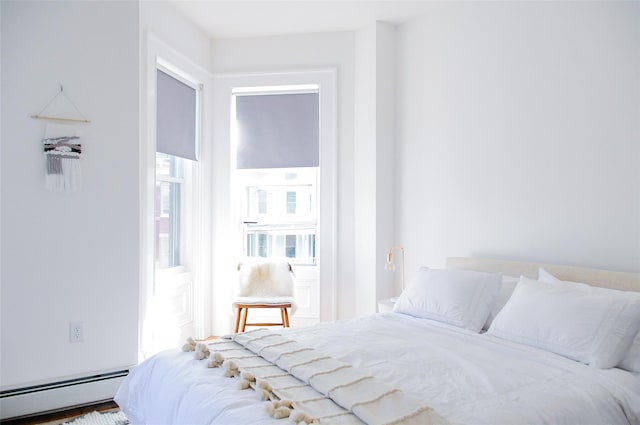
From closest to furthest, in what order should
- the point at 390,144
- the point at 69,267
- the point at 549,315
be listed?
the point at 549,315
the point at 69,267
the point at 390,144

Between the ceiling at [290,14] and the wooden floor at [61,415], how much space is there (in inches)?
112

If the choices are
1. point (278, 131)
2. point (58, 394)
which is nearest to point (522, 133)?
point (278, 131)

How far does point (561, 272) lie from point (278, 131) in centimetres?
262

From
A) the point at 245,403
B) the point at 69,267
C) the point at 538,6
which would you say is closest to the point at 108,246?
the point at 69,267

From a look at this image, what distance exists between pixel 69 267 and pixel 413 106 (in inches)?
107

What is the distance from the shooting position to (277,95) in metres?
4.36

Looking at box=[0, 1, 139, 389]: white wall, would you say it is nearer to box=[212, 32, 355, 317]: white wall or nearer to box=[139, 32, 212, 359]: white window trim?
box=[139, 32, 212, 359]: white window trim

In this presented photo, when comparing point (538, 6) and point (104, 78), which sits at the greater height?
point (538, 6)

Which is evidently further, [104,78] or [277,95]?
[277,95]

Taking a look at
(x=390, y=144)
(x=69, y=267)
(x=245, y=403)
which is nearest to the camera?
(x=245, y=403)

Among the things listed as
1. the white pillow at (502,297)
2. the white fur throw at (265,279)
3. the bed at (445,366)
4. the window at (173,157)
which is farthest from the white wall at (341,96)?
the white pillow at (502,297)

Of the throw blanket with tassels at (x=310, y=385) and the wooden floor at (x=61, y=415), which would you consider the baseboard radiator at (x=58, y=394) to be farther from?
the throw blanket with tassels at (x=310, y=385)

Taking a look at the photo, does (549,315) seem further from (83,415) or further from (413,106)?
(83,415)

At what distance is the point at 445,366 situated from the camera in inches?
77.6
